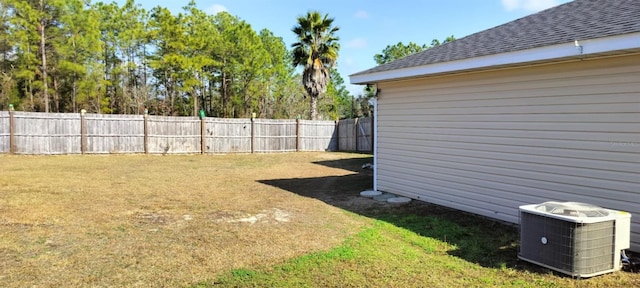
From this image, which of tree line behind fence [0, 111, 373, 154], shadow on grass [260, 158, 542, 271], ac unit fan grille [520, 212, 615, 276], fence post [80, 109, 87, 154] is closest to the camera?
ac unit fan grille [520, 212, 615, 276]

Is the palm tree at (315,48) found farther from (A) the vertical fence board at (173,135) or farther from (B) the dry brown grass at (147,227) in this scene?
(B) the dry brown grass at (147,227)

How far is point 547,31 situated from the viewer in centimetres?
514

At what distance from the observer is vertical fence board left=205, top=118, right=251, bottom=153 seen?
54.3 ft

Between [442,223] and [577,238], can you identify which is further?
[442,223]

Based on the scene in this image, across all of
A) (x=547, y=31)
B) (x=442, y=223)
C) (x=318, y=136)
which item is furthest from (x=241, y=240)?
(x=318, y=136)

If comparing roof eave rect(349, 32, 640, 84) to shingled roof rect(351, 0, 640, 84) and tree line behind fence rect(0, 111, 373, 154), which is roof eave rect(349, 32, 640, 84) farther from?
tree line behind fence rect(0, 111, 373, 154)

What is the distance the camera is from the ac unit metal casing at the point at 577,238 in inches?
133

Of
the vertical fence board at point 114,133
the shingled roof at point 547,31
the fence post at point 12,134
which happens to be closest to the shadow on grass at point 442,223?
the shingled roof at point 547,31

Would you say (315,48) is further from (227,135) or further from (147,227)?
(147,227)

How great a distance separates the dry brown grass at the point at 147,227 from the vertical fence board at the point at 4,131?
188 inches

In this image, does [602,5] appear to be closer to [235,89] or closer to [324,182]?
[324,182]

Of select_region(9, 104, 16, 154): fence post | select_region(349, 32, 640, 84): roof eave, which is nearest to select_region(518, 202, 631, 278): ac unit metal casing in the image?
select_region(349, 32, 640, 84): roof eave

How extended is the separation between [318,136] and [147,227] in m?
13.9

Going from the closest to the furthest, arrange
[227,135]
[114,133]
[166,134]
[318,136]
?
[114,133]
[166,134]
[227,135]
[318,136]
